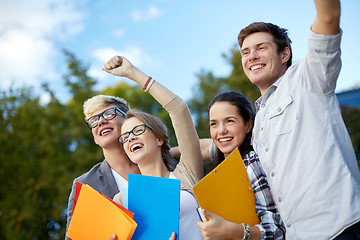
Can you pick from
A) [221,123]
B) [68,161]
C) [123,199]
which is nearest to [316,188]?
[221,123]

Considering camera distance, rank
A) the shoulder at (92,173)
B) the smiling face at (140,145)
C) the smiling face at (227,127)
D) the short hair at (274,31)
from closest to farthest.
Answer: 1. the short hair at (274,31)
2. the smiling face at (227,127)
3. the smiling face at (140,145)
4. the shoulder at (92,173)

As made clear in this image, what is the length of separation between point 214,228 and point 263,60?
3.84 ft

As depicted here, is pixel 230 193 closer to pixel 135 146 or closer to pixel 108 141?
pixel 135 146

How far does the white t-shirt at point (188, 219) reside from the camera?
2486 mm

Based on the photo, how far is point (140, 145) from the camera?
2861 mm

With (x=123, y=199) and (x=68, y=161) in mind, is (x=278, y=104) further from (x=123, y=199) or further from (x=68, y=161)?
(x=68, y=161)

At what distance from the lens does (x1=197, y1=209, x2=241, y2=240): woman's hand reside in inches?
77.9

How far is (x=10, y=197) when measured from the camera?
1495cm

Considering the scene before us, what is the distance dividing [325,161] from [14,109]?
17.8 m

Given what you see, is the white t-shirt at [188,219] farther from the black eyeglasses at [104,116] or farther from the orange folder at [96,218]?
the black eyeglasses at [104,116]

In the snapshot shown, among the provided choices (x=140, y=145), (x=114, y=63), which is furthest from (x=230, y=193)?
(x=114, y=63)

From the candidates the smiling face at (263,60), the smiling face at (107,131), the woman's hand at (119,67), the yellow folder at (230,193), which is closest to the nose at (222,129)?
the smiling face at (263,60)

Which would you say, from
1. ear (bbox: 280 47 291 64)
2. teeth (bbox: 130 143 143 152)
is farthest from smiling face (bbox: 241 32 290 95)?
teeth (bbox: 130 143 143 152)

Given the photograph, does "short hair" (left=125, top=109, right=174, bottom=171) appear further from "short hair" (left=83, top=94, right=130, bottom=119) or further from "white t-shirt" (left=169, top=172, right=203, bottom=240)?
"short hair" (left=83, top=94, right=130, bottom=119)
